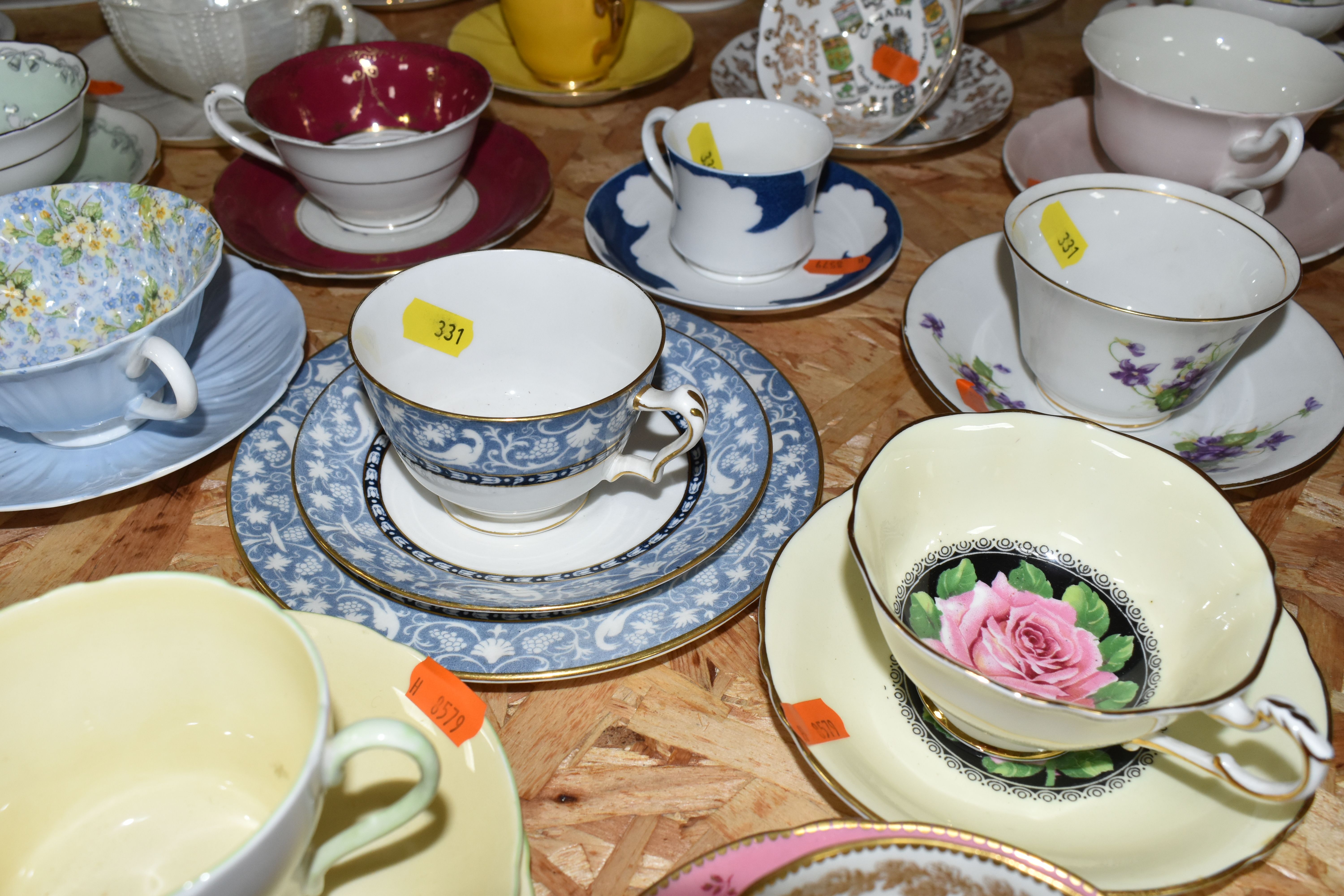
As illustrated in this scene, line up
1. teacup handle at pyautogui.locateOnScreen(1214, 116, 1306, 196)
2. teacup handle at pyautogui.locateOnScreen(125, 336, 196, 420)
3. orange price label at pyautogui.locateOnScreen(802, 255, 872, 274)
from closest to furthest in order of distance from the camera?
teacup handle at pyautogui.locateOnScreen(125, 336, 196, 420)
teacup handle at pyautogui.locateOnScreen(1214, 116, 1306, 196)
orange price label at pyautogui.locateOnScreen(802, 255, 872, 274)

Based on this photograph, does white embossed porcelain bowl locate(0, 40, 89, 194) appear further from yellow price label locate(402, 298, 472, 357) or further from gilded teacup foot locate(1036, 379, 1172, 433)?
gilded teacup foot locate(1036, 379, 1172, 433)

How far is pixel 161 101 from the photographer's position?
146 centimetres

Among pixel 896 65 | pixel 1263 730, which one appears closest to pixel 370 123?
pixel 896 65

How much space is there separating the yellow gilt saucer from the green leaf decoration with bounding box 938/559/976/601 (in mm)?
1064

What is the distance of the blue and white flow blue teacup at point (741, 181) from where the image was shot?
42.1 inches

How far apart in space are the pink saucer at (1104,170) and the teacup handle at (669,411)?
732mm

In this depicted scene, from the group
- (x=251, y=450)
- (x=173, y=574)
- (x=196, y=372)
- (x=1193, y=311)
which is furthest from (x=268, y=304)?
(x=1193, y=311)

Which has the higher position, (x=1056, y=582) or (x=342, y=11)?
(x=342, y=11)

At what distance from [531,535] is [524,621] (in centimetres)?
10

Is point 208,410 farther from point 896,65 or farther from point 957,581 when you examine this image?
point 896,65

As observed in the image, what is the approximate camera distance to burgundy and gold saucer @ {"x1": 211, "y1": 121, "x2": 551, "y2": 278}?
1112 mm

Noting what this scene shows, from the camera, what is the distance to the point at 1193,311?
99 centimetres

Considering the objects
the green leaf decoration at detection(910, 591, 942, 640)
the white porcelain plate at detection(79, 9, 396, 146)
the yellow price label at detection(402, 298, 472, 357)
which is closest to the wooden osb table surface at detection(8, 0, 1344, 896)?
the white porcelain plate at detection(79, 9, 396, 146)

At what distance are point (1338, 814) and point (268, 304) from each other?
104 centimetres
